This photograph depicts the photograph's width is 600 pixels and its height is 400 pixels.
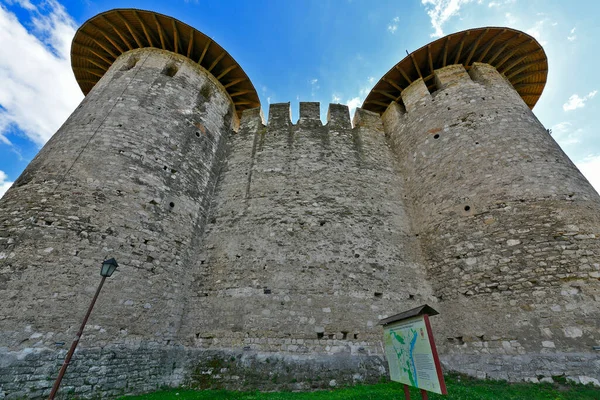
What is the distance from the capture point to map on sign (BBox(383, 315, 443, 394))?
310 centimetres

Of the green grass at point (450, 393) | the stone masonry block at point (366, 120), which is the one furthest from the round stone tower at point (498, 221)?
the stone masonry block at point (366, 120)

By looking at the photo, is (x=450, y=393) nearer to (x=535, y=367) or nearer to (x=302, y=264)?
(x=535, y=367)

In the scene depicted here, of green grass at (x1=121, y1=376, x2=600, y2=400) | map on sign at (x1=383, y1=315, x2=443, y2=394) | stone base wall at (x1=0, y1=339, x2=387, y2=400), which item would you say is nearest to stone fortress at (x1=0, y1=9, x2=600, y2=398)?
stone base wall at (x1=0, y1=339, x2=387, y2=400)

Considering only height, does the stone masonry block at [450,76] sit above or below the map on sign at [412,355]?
above

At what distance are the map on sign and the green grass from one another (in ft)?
5.34

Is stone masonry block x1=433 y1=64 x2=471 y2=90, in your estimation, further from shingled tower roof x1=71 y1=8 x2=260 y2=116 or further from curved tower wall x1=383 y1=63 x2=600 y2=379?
shingled tower roof x1=71 y1=8 x2=260 y2=116

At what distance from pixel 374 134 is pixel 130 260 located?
394 inches

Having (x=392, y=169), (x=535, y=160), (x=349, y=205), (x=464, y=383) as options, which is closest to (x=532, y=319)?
(x=464, y=383)

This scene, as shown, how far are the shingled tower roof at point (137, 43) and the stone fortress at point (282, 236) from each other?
109 mm

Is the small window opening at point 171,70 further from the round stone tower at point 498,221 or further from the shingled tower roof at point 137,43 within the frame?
the round stone tower at point 498,221

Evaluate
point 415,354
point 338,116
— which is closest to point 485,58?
point 338,116

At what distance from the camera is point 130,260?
6.51 metres

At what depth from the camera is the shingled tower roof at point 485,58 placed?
10.7m

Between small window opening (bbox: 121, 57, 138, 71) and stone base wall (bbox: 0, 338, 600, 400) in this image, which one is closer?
stone base wall (bbox: 0, 338, 600, 400)
